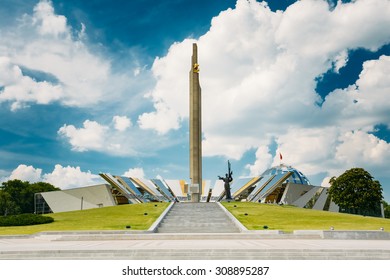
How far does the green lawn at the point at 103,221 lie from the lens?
80.4 ft

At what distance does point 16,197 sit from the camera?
63938 millimetres

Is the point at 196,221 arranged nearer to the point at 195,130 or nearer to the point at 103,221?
the point at 103,221

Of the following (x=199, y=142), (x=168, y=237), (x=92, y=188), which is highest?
(x=199, y=142)

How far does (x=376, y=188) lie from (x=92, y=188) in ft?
116

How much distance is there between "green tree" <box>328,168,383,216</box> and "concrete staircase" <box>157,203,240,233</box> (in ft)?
59.3

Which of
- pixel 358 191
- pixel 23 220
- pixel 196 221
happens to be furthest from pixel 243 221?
pixel 358 191

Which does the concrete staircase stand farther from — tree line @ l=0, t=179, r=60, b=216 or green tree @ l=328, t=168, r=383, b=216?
tree line @ l=0, t=179, r=60, b=216

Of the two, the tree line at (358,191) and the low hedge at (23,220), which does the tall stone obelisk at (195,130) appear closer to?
the tree line at (358,191)

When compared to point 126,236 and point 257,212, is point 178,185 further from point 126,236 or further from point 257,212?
point 126,236

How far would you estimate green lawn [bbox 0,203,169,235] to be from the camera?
24.5 metres

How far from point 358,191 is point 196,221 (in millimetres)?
24775

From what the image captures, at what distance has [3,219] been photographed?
27.5m

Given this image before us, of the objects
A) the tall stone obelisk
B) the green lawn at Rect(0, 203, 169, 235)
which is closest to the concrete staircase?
the green lawn at Rect(0, 203, 169, 235)
